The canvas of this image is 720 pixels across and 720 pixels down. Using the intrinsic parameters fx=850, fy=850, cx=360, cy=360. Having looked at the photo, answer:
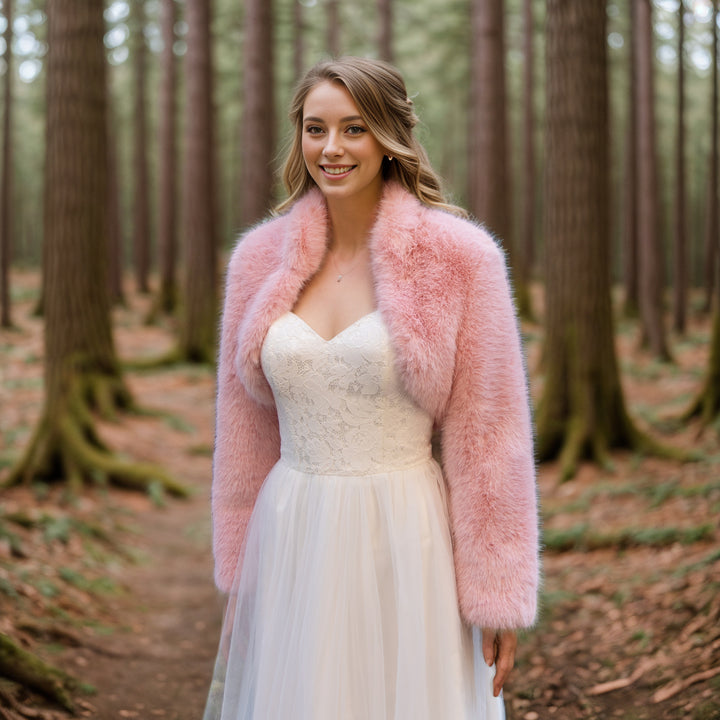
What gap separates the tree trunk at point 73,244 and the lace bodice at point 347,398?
18.0 ft

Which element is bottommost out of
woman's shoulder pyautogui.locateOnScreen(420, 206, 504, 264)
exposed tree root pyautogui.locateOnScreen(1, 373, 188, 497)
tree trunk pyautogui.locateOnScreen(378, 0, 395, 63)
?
exposed tree root pyautogui.locateOnScreen(1, 373, 188, 497)

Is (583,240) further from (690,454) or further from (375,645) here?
(375,645)

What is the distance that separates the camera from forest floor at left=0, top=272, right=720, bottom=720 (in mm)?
4125

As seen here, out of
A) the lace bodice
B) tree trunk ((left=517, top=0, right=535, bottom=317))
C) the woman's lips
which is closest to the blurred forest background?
the woman's lips

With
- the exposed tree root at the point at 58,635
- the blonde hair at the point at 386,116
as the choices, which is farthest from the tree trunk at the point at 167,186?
the blonde hair at the point at 386,116

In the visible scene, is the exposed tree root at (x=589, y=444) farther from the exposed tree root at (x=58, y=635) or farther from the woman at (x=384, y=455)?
the woman at (x=384, y=455)

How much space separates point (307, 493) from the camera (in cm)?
257

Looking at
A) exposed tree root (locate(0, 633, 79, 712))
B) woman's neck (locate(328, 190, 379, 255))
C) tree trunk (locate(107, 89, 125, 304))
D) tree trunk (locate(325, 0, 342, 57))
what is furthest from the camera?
tree trunk (locate(325, 0, 342, 57))

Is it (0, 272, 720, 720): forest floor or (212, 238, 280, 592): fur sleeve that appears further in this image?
(0, 272, 720, 720): forest floor

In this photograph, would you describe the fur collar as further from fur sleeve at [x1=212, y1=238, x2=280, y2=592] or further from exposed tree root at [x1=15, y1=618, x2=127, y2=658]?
exposed tree root at [x1=15, y1=618, x2=127, y2=658]

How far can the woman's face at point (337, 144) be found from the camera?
8.30 ft

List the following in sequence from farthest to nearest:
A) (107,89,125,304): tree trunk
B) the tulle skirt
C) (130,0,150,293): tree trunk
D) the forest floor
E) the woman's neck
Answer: (130,0,150,293): tree trunk → (107,89,125,304): tree trunk → the forest floor → the woman's neck → the tulle skirt

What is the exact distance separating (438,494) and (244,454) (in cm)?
67

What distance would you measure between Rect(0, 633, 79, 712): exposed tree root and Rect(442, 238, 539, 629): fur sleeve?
2.27 metres
